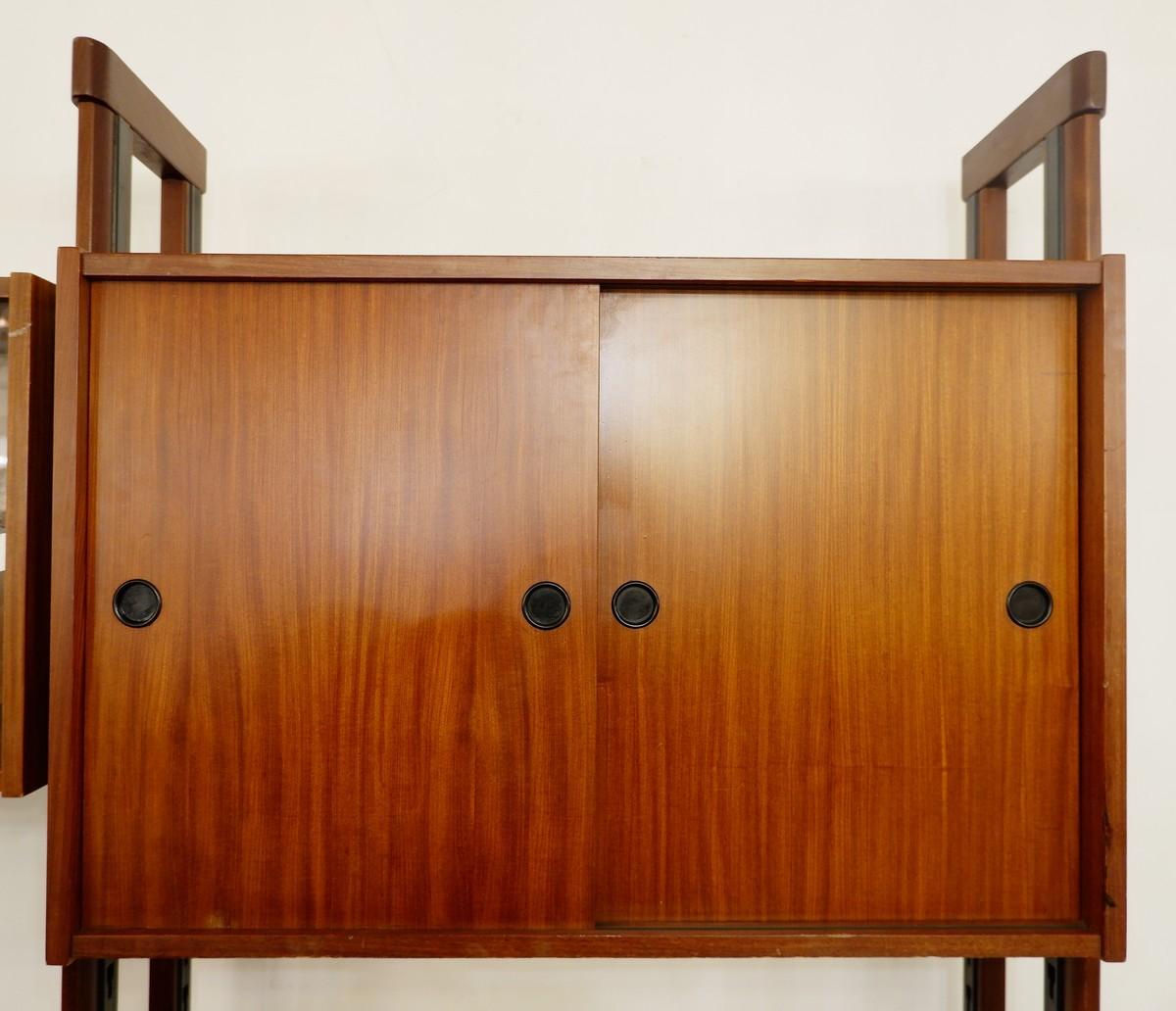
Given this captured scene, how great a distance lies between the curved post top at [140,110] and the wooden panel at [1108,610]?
1200 millimetres

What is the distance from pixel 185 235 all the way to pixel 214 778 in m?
0.81

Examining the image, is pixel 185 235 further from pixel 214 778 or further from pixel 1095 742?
pixel 1095 742

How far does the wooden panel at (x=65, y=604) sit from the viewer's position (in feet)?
2.92

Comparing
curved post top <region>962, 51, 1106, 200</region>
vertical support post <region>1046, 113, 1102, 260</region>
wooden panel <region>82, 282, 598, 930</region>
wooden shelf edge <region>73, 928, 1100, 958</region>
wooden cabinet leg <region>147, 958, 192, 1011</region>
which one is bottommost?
wooden cabinet leg <region>147, 958, 192, 1011</region>

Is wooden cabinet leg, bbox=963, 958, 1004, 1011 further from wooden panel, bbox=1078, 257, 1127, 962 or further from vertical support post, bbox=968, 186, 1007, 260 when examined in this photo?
vertical support post, bbox=968, 186, 1007, 260

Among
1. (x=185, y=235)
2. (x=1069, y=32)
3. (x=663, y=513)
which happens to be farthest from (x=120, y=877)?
(x=1069, y=32)

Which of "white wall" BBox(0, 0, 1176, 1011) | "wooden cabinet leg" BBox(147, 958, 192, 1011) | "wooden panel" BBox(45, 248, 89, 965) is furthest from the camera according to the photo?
"white wall" BBox(0, 0, 1176, 1011)

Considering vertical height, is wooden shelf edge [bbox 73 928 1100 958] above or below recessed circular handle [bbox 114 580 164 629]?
below

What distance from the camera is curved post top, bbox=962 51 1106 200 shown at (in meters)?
0.92

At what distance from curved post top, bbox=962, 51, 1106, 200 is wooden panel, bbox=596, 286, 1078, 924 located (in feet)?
0.82

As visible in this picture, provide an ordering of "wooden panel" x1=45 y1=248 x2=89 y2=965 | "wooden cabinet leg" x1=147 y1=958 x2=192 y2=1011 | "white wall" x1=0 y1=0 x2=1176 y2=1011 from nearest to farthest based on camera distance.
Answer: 1. "wooden panel" x1=45 y1=248 x2=89 y2=965
2. "wooden cabinet leg" x1=147 y1=958 x2=192 y2=1011
3. "white wall" x1=0 y1=0 x2=1176 y2=1011

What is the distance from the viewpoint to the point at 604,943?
92 centimetres

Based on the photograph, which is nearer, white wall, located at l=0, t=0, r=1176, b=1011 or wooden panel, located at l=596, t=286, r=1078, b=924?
wooden panel, located at l=596, t=286, r=1078, b=924

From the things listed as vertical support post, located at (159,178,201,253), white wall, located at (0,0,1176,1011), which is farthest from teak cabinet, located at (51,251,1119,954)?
white wall, located at (0,0,1176,1011)
